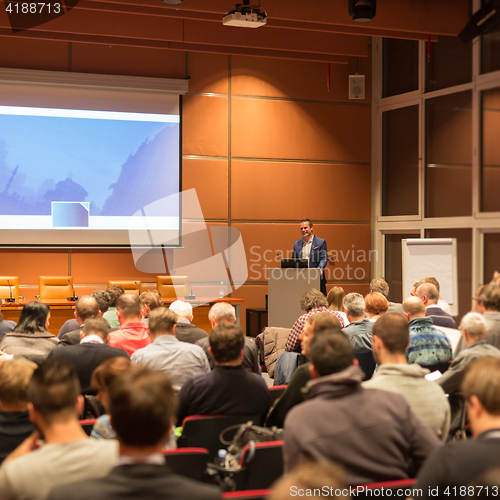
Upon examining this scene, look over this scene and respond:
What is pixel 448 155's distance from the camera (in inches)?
292

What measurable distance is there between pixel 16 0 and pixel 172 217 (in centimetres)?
333

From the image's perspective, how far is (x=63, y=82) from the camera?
295 inches

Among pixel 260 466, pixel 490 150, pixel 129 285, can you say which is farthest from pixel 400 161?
pixel 260 466

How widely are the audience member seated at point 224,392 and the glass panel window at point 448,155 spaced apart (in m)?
5.33

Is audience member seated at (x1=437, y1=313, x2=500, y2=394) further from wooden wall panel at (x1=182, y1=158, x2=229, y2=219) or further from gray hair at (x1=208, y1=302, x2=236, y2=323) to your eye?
wooden wall panel at (x1=182, y1=158, x2=229, y2=219)

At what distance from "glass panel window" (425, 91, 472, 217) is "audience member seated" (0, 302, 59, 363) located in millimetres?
5434

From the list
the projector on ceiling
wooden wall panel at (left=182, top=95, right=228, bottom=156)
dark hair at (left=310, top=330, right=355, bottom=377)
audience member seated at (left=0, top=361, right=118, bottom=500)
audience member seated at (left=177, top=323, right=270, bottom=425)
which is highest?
the projector on ceiling

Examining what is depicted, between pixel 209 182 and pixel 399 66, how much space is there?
3.44 meters

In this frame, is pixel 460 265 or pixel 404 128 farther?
pixel 404 128

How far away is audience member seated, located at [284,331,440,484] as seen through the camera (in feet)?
5.39

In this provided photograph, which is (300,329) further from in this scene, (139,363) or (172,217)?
(172,217)

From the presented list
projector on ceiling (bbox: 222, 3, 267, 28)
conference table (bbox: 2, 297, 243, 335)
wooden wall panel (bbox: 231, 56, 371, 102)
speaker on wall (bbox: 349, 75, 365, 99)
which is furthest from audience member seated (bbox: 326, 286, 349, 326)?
speaker on wall (bbox: 349, 75, 365, 99)

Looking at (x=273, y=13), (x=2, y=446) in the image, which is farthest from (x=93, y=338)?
(x=273, y=13)

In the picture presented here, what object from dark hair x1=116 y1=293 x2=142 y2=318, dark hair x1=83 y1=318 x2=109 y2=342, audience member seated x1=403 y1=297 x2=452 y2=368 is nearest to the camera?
dark hair x1=83 y1=318 x2=109 y2=342
